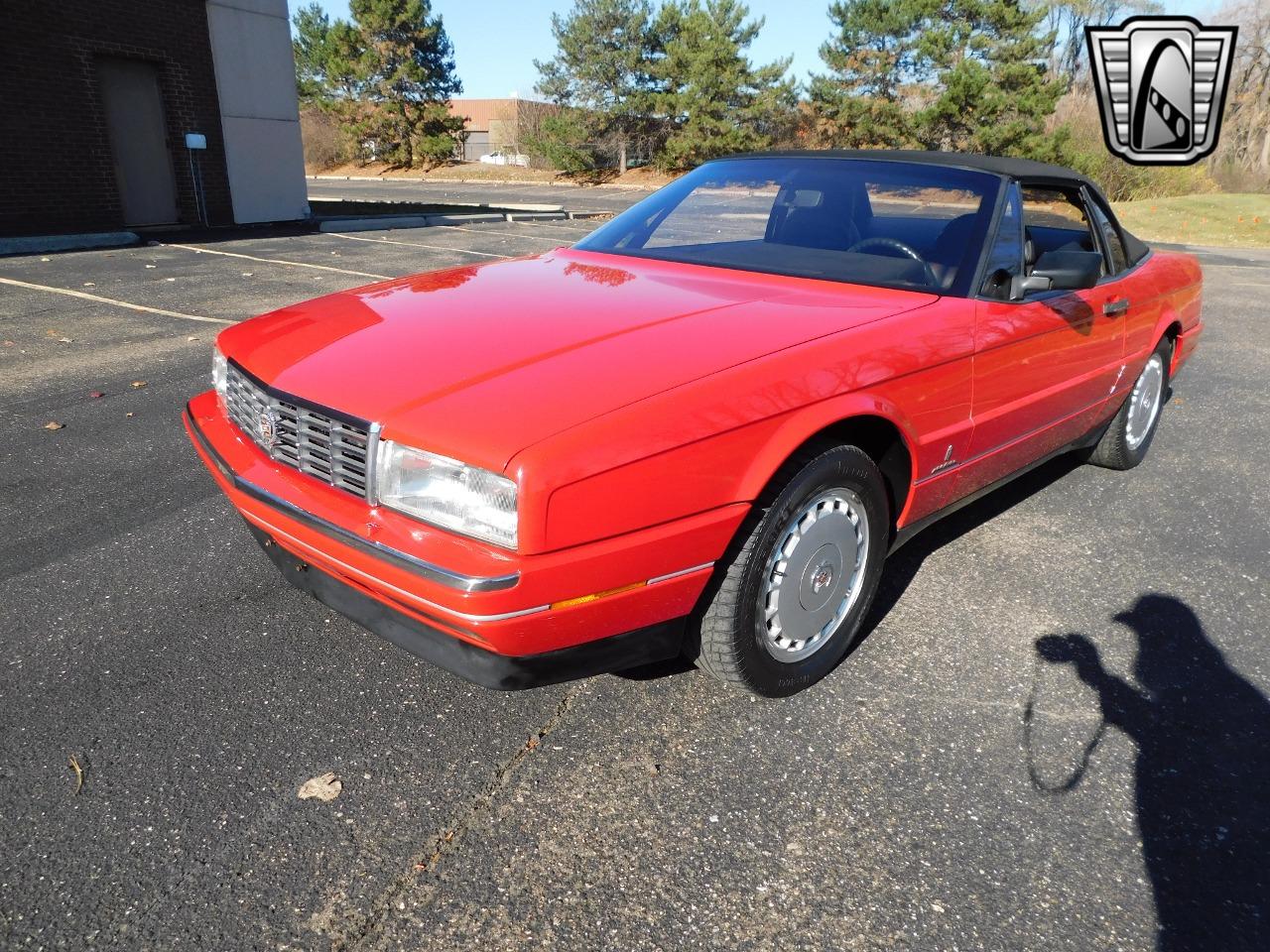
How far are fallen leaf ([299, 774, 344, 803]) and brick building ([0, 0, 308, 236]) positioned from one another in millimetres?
12452

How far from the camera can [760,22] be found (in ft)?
121

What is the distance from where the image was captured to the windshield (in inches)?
118

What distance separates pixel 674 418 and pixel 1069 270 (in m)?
1.72

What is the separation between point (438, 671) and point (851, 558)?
1.25 metres

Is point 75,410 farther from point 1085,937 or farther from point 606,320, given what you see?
point 1085,937

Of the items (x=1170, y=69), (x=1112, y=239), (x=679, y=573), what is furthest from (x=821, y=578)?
(x=1170, y=69)

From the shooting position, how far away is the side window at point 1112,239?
3.93 meters

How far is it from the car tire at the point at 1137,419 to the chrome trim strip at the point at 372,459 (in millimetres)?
3585

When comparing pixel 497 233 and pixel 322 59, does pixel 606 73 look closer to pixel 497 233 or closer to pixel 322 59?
pixel 322 59

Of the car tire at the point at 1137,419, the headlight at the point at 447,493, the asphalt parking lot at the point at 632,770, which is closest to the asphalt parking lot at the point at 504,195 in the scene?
the car tire at the point at 1137,419

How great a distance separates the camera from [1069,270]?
2.93 meters

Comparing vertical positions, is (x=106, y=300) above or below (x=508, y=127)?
below

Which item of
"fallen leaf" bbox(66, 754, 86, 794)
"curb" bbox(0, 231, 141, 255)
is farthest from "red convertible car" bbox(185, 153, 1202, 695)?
"curb" bbox(0, 231, 141, 255)

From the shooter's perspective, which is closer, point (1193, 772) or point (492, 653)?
point (492, 653)
